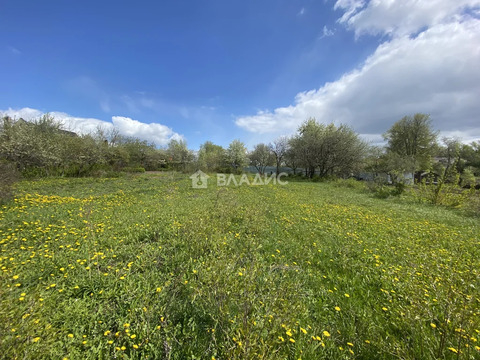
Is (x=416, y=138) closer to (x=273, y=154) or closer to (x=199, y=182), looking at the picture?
(x=273, y=154)

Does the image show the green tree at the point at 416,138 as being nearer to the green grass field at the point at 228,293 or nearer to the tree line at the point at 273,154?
the tree line at the point at 273,154

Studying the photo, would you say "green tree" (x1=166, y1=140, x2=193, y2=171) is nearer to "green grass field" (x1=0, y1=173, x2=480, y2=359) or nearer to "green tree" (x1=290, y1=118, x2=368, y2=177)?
"green tree" (x1=290, y1=118, x2=368, y2=177)

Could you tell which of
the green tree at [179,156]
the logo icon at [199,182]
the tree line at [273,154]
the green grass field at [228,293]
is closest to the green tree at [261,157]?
the tree line at [273,154]

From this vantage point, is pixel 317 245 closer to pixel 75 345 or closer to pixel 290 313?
pixel 290 313

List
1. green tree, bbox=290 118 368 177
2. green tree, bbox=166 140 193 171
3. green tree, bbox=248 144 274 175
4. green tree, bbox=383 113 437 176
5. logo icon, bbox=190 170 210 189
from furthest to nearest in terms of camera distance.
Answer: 1. green tree, bbox=248 144 274 175
2. green tree, bbox=166 140 193 171
3. green tree, bbox=383 113 437 176
4. green tree, bbox=290 118 368 177
5. logo icon, bbox=190 170 210 189

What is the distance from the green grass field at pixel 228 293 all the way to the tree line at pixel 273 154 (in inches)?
393

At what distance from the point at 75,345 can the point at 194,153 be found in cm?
3314

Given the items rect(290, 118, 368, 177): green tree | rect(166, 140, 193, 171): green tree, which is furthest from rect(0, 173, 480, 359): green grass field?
rect(166, 140, 193, 171): green tree

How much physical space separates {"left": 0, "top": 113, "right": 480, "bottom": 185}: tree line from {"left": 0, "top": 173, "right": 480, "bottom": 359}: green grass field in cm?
999

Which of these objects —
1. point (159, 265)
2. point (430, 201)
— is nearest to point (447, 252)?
point (159, 265)

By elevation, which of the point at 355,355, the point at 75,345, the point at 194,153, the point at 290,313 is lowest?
the point at 355,355

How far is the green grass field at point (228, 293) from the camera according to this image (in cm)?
163

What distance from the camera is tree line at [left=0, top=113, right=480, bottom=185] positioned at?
1334 centimetres

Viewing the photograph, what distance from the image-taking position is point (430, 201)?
1053cm
